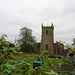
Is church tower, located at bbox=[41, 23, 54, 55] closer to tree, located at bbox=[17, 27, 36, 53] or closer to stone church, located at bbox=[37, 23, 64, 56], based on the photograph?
stone church, located at bbox=[37, 23, 64, 56]

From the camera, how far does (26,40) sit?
34969 mm

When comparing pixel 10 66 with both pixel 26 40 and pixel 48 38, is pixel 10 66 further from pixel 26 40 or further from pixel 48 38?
pixel 48 38

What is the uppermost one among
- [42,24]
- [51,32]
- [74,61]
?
[42,24]

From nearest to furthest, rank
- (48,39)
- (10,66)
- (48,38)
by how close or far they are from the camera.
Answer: (10,66) < (48,39) < (48,38)

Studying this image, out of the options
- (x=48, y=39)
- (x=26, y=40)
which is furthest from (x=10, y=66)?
(x=48, y=39)

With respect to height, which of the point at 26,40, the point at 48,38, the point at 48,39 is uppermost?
the point at 48,38

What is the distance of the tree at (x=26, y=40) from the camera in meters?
33.0

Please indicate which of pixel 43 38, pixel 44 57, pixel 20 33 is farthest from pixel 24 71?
pixel 43 38

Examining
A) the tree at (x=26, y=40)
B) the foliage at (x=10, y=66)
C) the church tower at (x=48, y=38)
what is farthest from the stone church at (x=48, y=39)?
the foliage at (x=10, y=66)

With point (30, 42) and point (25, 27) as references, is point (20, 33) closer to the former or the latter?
point (25, 27)

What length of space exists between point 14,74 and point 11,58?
49 centimetres

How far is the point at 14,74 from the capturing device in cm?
133

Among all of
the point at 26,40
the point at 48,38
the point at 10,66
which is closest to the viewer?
the point at 10,66

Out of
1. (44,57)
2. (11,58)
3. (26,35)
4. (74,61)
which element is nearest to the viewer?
(11,58)
